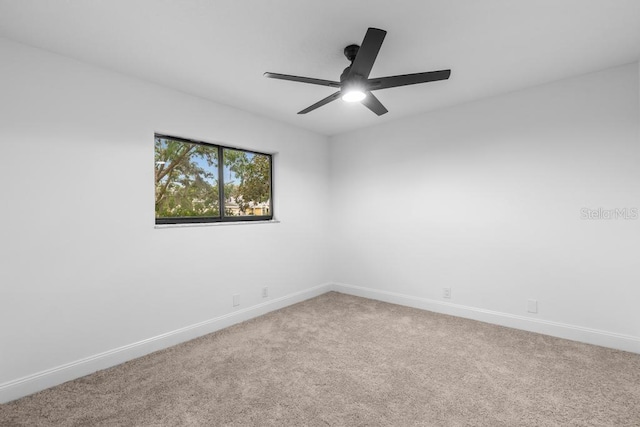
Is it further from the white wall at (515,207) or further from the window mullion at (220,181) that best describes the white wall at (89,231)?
the white wall at (515,207)

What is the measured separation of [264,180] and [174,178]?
45.0 inches

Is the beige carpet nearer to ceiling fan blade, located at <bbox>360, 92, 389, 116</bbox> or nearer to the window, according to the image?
the window

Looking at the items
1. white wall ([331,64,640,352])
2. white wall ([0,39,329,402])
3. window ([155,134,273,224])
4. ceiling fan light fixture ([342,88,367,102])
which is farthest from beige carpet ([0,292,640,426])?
ceiling fan light fixture ([342,88,367,102])

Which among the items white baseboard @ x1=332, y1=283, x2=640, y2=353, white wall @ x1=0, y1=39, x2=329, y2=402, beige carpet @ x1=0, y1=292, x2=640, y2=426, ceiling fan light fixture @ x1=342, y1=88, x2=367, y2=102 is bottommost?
beige carpet @ x1=0, y1=292, x2=640, y2=426

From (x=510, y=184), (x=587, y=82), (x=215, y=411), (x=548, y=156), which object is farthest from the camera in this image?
(x=510, y=184)

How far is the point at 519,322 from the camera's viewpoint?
299 centimetres

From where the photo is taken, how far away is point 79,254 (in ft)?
7.34

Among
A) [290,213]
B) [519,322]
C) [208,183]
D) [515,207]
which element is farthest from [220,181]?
[519,322]

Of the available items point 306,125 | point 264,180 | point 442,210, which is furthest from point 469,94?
point 264,180

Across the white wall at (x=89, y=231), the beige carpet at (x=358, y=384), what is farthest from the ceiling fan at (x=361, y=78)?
the beige carpet at (x=358, y=384)

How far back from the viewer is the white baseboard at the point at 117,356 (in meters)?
1.98

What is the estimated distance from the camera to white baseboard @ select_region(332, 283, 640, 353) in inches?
99.6

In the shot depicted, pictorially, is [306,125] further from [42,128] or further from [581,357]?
[581,357]

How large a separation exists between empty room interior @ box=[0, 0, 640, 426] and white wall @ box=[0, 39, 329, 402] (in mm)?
13
